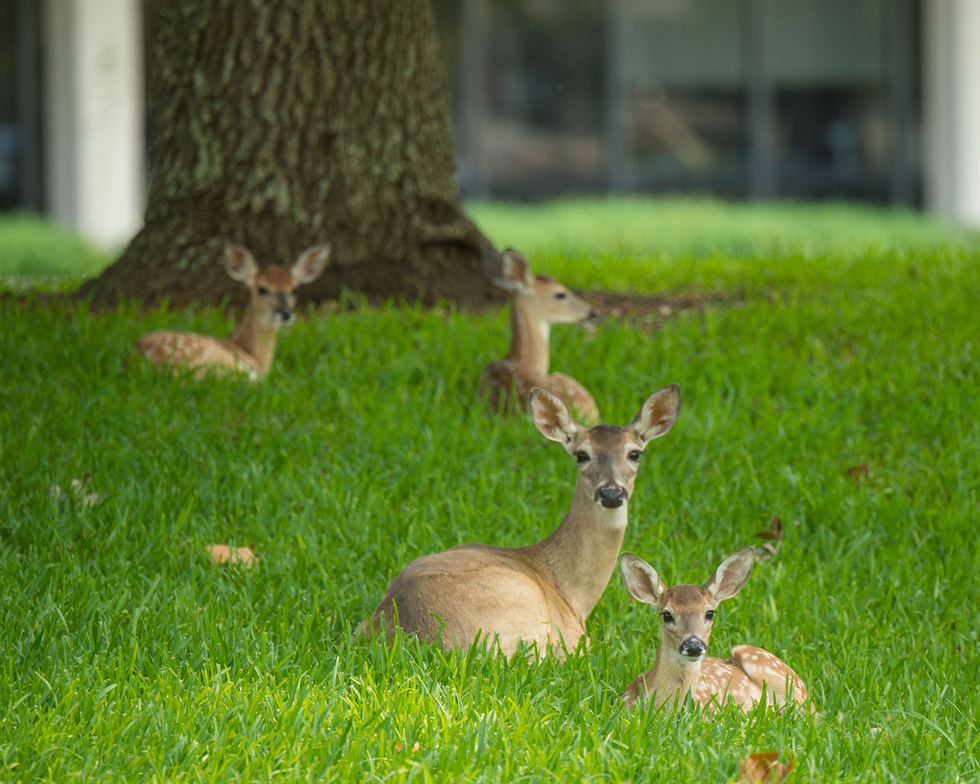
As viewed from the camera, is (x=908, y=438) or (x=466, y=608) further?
(x=908, y=438)

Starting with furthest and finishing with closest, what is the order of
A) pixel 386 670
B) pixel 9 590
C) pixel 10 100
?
1. pixel 10 100
2. pixel 9 590
3. pixel 386 670

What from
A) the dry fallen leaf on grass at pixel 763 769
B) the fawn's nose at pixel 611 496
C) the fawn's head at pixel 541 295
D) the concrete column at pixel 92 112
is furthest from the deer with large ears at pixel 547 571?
the concrete column at pixel 92 112

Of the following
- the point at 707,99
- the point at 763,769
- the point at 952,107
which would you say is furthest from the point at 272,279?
the point at 952,107

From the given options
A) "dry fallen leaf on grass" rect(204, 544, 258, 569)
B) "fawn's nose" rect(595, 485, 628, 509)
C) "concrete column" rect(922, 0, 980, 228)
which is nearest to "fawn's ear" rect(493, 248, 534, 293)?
"dry fallen leaf on grass" rect(204, 544, 258, 569)

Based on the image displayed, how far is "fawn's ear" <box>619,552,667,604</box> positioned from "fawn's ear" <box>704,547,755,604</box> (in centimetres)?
13

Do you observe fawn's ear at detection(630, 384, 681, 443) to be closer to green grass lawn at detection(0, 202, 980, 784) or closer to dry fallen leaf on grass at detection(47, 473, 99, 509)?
green grass lawn at detection(0, 202, 980, 784)

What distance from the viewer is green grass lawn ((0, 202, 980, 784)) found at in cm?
312

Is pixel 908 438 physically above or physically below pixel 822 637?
above

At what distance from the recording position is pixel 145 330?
679cm

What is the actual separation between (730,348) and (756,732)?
3.90 m

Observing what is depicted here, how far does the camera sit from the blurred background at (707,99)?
749 inches

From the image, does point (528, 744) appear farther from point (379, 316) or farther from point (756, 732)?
point (379, 316)

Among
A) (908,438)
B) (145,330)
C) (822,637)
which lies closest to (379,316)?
(145,330)

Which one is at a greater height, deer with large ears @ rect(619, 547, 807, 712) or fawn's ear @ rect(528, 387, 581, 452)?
fawn's ear @ rect(528, 387, 581, 452)
